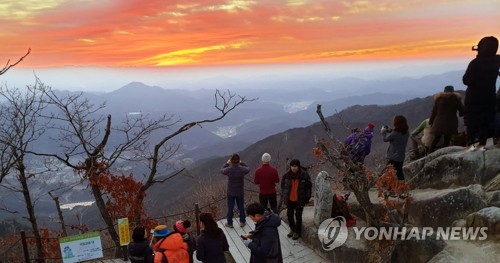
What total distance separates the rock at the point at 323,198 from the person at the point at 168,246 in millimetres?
3819

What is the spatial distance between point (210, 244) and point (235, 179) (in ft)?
10.9

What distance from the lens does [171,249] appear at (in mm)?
5543

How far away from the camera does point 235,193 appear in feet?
30.2

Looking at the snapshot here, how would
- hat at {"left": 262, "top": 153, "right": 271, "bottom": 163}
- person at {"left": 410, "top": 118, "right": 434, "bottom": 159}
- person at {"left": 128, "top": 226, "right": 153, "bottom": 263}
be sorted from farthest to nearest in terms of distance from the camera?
person at {"left": 410, "top": 118, "right": 434, "bottom": 159} < hat at {"left": 262, "top": 153, "right": 271, "bottom": 163} < person at {"left": 128, "top": 226, "right": 153, "bottom": 263}

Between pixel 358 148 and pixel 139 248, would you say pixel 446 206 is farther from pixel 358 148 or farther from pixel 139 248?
pixel 139 248

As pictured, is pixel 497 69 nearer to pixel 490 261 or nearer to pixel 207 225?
pixel 490 261

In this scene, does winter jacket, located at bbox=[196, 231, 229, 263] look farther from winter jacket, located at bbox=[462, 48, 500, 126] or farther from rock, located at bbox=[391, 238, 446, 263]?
winter jacket, located at bbox=[462, 48, 500, 126]

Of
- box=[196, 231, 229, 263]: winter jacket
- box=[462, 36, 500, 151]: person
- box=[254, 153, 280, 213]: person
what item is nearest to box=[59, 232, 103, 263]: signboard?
box=[196, 231, 229, 263]: winter jacket

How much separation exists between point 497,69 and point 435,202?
3.08 m

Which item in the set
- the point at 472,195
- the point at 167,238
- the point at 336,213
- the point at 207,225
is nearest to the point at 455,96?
the point at 472,195

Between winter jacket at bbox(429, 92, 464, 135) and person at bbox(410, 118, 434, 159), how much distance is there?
752mm

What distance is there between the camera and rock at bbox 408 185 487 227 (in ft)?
24.0

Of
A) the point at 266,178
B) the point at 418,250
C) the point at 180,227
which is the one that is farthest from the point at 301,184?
the point at 180,227

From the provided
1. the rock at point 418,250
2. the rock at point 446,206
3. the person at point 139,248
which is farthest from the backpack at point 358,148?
the person at point 139,248
